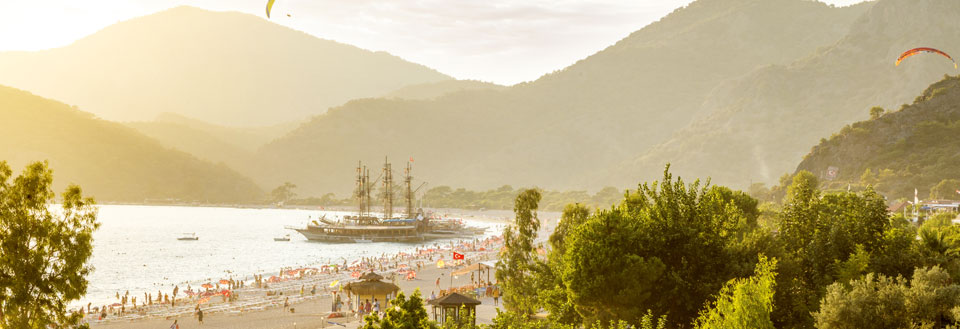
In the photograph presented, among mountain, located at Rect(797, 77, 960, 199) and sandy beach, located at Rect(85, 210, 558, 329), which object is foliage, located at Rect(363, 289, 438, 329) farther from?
mountain, located at Rect(797, 77, 960, 199)

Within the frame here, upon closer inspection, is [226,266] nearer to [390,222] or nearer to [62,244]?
[390,222]

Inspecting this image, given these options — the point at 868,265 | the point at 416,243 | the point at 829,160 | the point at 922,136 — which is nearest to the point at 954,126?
the point at 922,136

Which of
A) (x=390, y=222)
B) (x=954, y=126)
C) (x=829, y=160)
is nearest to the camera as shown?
(x=954, y=126)

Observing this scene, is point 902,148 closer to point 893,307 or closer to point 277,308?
point 277,308

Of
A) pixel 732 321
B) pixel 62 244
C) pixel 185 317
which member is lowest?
pixel 185 317

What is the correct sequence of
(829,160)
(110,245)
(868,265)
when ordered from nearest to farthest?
(868,265)
(829,160)
(110,245)

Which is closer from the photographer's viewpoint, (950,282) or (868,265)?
(950,282)

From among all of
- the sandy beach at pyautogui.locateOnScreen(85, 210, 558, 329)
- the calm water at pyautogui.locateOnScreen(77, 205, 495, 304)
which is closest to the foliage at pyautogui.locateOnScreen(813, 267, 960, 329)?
the sandy beach at pyautogui.locateOnScreen(85, 210, 558, 329)

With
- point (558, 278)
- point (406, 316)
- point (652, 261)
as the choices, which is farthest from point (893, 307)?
point (406, 316)
